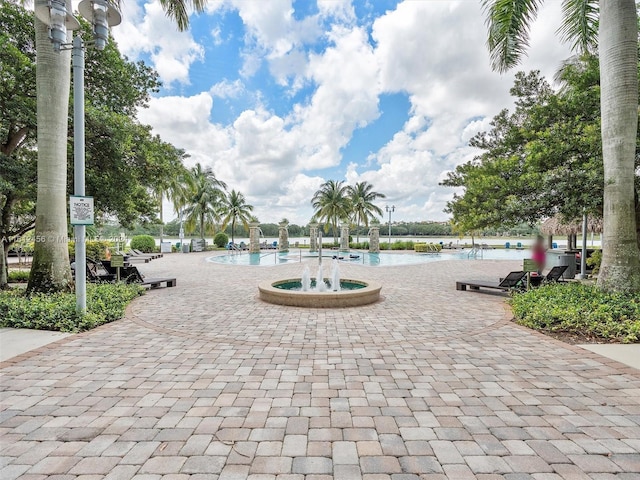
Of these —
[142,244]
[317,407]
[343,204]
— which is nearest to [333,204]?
[343,204]

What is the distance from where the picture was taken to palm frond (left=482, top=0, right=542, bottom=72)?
724 cm

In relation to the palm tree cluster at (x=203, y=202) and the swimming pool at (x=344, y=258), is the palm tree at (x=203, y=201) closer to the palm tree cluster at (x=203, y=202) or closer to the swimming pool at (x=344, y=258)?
the palm tree cluster at (x=203, y=202)

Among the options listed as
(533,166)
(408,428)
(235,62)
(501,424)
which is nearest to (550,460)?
(501,424)

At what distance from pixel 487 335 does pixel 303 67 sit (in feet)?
43.9

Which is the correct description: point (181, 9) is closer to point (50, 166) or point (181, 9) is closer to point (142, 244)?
point (50, 166)

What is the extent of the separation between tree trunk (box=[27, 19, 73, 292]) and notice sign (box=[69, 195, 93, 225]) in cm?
163

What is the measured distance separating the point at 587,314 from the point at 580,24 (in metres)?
7.86

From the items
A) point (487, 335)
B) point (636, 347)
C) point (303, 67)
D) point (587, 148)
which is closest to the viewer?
point (636, 347)

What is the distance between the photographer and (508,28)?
291 inches

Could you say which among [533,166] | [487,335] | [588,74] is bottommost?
[487,335]

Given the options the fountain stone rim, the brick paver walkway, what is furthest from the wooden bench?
the brick paver walkway

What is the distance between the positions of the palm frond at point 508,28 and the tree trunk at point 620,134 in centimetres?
148

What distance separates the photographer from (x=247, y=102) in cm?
1873

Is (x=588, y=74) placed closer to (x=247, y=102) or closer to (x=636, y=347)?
(x=636, y=347)
